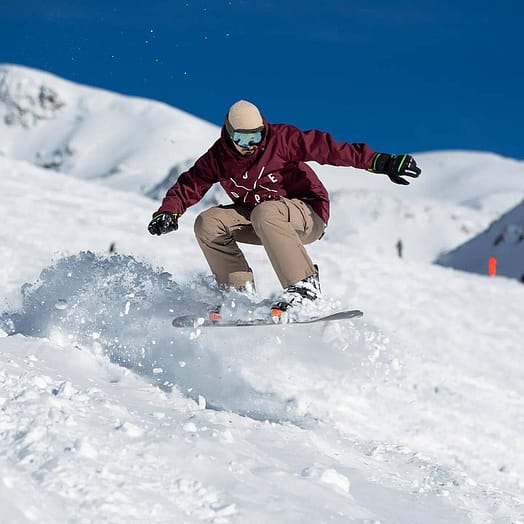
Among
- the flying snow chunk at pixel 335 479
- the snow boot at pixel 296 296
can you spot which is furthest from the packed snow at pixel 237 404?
the snow boot at pixel 296 296

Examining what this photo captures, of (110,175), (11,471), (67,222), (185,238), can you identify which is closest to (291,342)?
(11,471)

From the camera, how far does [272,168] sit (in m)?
5.64

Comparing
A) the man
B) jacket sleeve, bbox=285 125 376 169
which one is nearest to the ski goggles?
the man

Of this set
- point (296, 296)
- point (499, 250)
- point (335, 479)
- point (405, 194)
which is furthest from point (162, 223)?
point (405, 194)

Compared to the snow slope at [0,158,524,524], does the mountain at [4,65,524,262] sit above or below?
above

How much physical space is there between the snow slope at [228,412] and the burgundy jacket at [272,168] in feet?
2.64

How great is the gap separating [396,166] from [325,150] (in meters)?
0.53

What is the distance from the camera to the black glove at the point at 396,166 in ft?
17.7

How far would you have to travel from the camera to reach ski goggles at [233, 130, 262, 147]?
538cm

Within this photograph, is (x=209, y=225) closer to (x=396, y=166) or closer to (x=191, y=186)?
(x=191, y=186)

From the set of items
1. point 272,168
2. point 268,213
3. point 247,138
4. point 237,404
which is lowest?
point 237,404

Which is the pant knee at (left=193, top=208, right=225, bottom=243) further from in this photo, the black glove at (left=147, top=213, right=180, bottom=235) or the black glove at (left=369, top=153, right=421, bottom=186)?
the black glove at (left=369, top=153, right=421, bottom=186)

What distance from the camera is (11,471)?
2.93 meters

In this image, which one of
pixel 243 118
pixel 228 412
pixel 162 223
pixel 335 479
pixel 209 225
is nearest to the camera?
pixel 335 479
